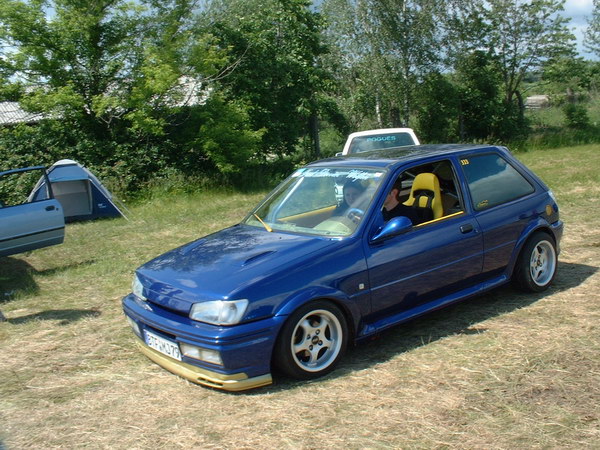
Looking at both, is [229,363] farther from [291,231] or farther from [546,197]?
[546,197]

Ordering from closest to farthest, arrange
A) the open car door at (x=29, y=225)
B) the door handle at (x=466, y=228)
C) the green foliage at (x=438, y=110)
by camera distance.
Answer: the door handle at (x=466, y=228) → the open car door at (x=29, y=225) → the green foliage at (x=438, y=110)

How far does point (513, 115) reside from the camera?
26.9 meters

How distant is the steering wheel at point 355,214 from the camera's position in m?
4.93

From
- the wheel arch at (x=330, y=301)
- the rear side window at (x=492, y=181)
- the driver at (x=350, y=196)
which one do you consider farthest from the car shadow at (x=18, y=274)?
the rear side window at (x=492, y=181)

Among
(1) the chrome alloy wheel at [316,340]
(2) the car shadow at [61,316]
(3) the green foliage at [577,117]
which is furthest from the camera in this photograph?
(3) the green foliage at [577,117]

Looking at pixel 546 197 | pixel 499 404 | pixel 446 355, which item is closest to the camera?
pixel 499 404

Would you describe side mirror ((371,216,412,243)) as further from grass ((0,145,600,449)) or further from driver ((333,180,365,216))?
grass ((0,145,600,449))

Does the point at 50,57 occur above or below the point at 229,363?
above

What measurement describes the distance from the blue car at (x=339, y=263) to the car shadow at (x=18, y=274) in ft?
11.9

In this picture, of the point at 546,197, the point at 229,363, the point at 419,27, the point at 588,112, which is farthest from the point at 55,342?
the point at 588,112

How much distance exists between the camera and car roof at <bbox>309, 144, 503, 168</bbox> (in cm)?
545

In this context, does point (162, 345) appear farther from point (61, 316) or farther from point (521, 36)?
point (521, 36)

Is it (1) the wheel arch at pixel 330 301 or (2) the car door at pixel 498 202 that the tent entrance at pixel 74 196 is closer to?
(2) the car door at pixel 498 202

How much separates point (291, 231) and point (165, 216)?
29.4ft
